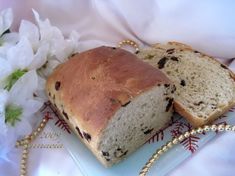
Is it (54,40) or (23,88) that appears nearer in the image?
(23,88)

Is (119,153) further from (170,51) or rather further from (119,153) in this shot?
A: (170,51)

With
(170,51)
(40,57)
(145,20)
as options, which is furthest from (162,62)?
(40,57)

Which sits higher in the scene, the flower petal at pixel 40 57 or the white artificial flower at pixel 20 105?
the flower petal at pixel 40 57

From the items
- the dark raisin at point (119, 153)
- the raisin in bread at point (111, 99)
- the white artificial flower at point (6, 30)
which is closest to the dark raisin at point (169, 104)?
the raisin in bread at point (111, 99)

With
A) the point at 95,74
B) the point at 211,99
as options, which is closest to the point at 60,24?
the point at 95,74

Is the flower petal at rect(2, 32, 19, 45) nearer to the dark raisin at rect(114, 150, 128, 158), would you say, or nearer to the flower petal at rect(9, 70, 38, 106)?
the flower petal at rect(9, 70, 38, 106)

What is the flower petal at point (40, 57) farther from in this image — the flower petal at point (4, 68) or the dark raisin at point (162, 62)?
the dark raisin at point (162, 62)
